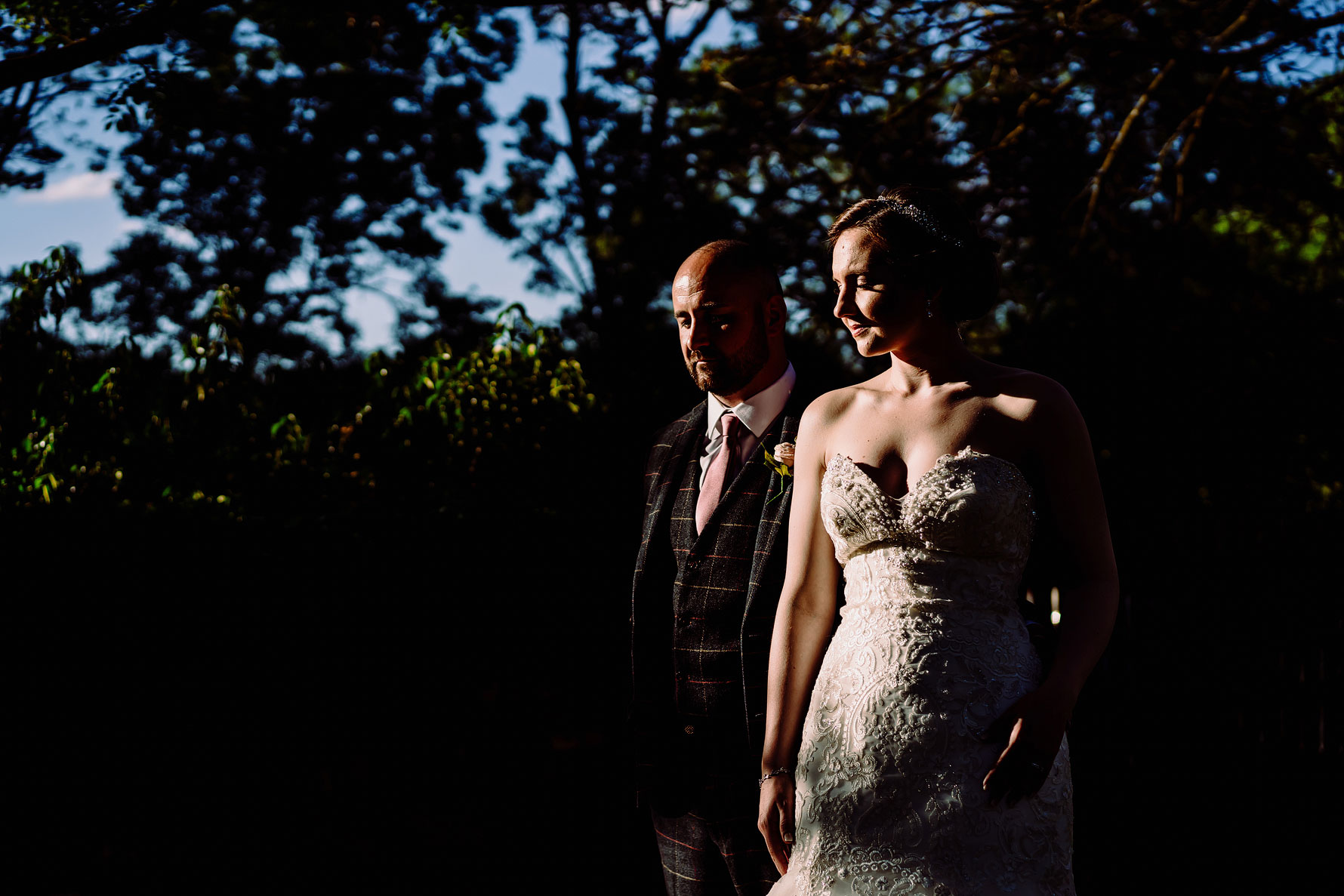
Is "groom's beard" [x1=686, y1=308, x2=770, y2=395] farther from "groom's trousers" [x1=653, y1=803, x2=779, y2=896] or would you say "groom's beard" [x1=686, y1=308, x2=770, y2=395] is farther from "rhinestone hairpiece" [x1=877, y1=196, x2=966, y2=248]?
"groom's trousers" [x1=653, y1=803, x2=779, y2=896]

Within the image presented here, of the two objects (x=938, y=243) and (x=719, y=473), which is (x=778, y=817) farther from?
(x=938, y=243)

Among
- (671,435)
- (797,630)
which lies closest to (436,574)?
(671,435)

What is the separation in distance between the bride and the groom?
12.7 inches

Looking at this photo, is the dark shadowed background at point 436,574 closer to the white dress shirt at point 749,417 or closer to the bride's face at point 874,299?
the white dress shirt at point 749,417

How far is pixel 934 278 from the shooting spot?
254 centimetres

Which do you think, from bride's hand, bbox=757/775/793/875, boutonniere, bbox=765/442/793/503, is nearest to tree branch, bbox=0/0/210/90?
boutonniere, bbox=765/442/793/503

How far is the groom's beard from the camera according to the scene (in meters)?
3.31

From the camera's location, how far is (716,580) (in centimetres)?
312

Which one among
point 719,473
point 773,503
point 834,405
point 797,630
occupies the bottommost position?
point 797,630

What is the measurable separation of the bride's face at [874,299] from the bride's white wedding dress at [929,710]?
35 cm

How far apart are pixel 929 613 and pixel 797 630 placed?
0.39 m

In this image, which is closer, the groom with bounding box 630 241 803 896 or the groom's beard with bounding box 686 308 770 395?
the groom with bounding box 630 241 803 896

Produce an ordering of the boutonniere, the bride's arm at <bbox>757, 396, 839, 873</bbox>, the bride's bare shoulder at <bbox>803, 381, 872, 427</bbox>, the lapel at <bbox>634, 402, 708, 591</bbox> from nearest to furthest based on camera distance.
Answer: the bride's arm at <bbox>757, 396, 839, 873</bbox> → the bride's bare shoulder at <bbox>803, 381, 872, 427</bbox> → the boutonniere → the lapel at <bbox>634, 402, 708, 591</bbox>

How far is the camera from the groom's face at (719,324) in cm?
328
